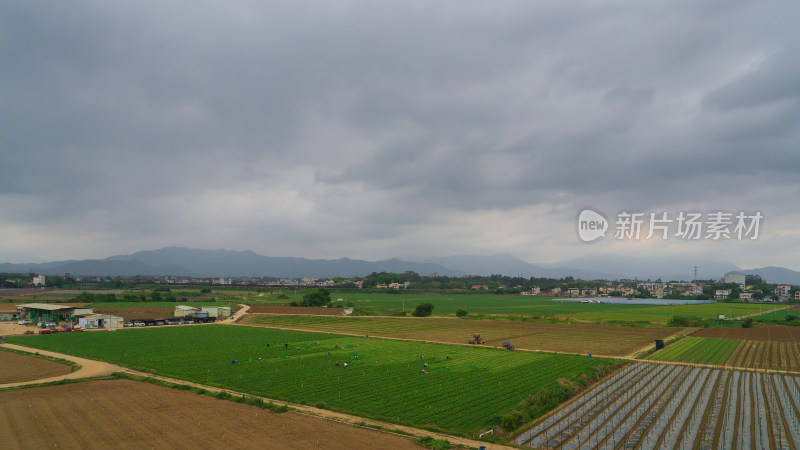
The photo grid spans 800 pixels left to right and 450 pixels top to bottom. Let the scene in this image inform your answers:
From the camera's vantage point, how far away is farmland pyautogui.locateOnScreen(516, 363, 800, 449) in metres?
18.4

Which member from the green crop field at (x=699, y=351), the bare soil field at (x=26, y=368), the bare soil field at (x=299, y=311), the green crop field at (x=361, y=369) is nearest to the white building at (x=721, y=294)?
the green crop field at (x=699, y=351)

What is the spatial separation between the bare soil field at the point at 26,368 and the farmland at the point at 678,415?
31914 millimetres

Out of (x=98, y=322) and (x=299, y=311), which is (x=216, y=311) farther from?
(x=98, y=322)

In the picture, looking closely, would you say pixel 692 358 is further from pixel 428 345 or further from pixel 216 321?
pixel 216 321

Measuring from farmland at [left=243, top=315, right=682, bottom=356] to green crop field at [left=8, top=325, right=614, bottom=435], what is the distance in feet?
22.8

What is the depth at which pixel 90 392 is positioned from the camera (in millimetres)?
25562

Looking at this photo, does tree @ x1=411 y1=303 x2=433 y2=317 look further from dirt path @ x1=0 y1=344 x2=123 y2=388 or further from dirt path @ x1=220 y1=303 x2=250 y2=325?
dirt path @ x1=0 y1=344 x2=123 y2=388

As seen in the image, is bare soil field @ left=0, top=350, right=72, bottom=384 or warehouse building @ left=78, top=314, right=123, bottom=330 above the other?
bare soil field @ left=0, top=350, right=72, bottom=384

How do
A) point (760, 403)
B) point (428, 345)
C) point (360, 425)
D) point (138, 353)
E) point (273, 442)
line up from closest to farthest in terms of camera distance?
point (273, 442) → point (360, 425) → point (760, 403) → point (138, 353) → point (428, 345)

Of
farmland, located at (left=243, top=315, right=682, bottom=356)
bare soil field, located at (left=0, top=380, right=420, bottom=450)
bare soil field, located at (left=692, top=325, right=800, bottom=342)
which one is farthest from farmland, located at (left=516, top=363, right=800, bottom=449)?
bare soil field, located at (left=692, top=325, right=800, bottom=342)

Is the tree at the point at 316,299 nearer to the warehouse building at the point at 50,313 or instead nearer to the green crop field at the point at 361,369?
the warehouse building at the point at 50,313

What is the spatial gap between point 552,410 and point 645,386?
9.56m

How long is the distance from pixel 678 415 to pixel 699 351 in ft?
89.4

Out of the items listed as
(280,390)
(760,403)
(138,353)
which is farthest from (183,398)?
(760,403)
